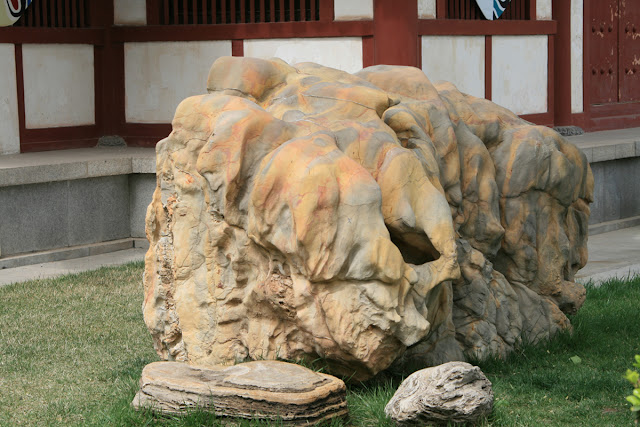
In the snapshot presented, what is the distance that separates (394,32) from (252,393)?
6749 millimetres

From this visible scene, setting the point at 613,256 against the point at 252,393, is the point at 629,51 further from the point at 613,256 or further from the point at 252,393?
the point at 252,393

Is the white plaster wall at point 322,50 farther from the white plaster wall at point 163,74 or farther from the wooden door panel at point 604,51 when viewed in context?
the wooden door panel at point 604,51

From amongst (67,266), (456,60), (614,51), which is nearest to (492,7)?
A: (456,60)

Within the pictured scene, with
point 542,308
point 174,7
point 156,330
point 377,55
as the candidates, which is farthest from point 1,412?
point 174,7

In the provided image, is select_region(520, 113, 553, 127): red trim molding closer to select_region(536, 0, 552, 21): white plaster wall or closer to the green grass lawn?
select_region(536, 0, 552, 21): white plaster wall

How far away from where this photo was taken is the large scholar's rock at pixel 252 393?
479cm

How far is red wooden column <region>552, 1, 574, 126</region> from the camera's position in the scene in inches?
530

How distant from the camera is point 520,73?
13.0 meters

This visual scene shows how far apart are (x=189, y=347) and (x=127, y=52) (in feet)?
24.6

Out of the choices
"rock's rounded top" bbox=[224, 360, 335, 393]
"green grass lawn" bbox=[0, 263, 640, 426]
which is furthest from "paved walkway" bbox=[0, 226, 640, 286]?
"rock's rounded top" bbox=[224, 360, 335, 393]

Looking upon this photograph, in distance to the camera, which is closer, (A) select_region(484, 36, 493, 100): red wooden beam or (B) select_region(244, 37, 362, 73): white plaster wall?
(B) select_region(244, 37, 362, 73): white plaster wall

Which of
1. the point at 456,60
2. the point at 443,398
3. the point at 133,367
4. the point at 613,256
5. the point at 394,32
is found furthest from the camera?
the point at 456,60

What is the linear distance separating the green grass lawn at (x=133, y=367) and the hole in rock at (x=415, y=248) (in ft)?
2.19

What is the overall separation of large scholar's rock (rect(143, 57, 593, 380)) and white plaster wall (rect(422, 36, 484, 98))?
14.4 feet
